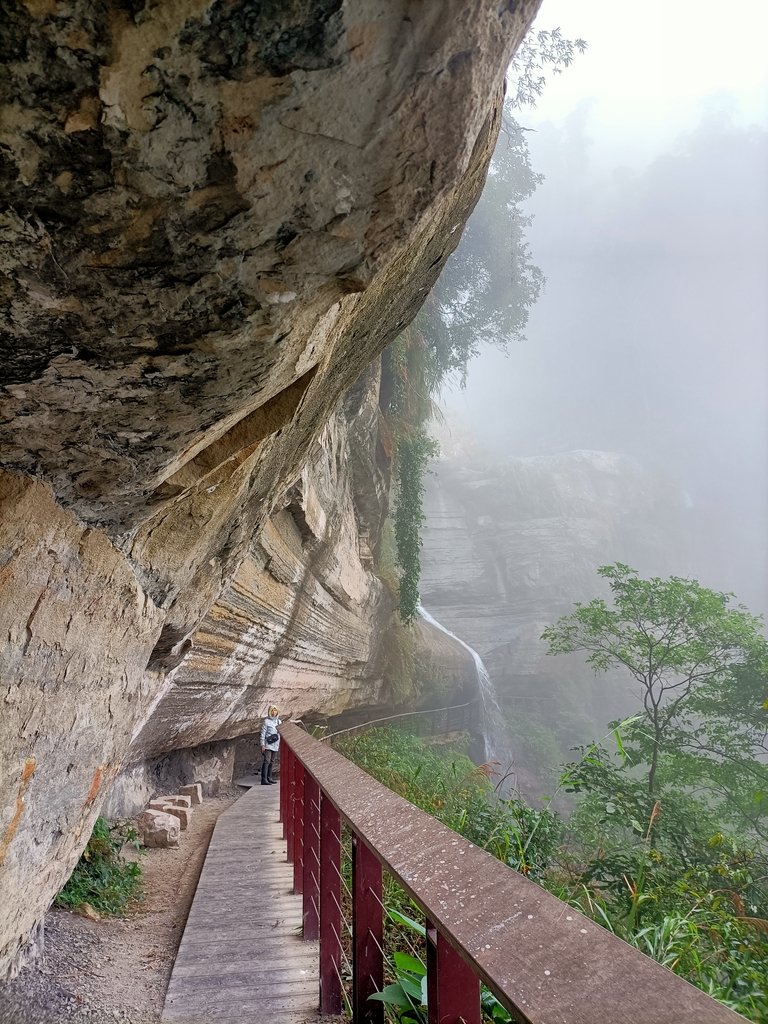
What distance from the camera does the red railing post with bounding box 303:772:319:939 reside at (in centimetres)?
286

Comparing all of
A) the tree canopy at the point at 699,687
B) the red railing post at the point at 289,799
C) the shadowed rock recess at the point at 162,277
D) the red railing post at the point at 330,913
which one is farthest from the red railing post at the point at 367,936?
the tree canopy at the point at 699,687

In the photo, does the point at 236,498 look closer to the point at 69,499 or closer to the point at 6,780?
the point at 69,499

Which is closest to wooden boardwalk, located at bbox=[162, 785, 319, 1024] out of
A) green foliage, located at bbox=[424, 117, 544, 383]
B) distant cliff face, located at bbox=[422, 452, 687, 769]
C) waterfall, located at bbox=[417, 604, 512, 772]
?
green foliage, located at bbox=[424, 117, 544, 383]

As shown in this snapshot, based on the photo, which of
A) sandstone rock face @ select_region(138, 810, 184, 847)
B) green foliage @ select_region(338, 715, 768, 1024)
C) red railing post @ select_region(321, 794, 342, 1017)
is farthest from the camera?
sandstone rock face @ select_region(138, 810, 184, 847)

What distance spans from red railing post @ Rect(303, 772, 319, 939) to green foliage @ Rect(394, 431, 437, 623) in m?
9.64

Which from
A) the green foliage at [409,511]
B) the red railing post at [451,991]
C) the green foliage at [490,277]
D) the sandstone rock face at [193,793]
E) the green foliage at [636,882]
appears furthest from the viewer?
the green foliage at [490,277]

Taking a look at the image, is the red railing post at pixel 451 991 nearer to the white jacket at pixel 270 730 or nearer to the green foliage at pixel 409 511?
the white jacket at pixel 270 730

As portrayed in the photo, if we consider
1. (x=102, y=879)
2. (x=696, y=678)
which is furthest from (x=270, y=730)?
(x=696, y=678)

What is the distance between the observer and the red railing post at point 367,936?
1.79m

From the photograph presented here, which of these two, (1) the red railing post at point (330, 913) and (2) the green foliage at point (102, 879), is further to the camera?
(2) the green foliage at point (102, 879)

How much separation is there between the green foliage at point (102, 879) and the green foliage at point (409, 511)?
8985 mm

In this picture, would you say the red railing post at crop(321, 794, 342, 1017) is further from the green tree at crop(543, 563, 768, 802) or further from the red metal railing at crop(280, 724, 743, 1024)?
the green tree at crop(543, 563, 768, 802)

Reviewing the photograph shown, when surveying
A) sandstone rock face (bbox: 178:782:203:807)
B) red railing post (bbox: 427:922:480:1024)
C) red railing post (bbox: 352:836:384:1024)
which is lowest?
sandstone rock face (bbox: 178:782:203:807)

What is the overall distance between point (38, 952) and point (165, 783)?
4921 mm
